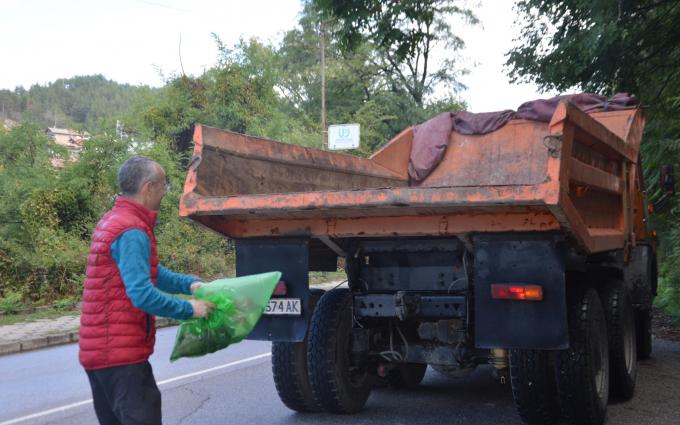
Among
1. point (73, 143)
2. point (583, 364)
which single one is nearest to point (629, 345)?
point (583, 364)

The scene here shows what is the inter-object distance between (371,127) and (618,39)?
23.1 m

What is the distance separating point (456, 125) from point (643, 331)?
9.74 ft

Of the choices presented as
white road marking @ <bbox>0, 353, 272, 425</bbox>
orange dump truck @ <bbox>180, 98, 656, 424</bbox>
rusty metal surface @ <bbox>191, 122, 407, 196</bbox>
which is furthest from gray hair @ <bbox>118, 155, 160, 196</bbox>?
white road marking @ <bbox>0, 353, 272, 425</bbox>

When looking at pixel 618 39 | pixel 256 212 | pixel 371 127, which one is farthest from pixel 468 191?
pixel 371 127

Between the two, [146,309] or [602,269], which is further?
[602,269]

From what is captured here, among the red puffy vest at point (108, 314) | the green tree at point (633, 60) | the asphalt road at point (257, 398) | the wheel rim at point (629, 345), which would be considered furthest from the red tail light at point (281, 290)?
the green tree at point (633, 60)

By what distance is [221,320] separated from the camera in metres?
3.55

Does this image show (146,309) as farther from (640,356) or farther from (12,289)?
(12,289)

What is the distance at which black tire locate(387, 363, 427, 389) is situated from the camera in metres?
A: 6.52

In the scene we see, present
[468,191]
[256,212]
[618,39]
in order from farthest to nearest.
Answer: [618,39] < [256,212] < [468,191]

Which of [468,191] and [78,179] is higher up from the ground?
[78,179]

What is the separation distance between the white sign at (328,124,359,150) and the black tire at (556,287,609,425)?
12819 mm

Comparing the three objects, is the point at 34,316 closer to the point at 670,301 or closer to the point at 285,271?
the point at 285,271

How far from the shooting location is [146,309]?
10.4 feet
